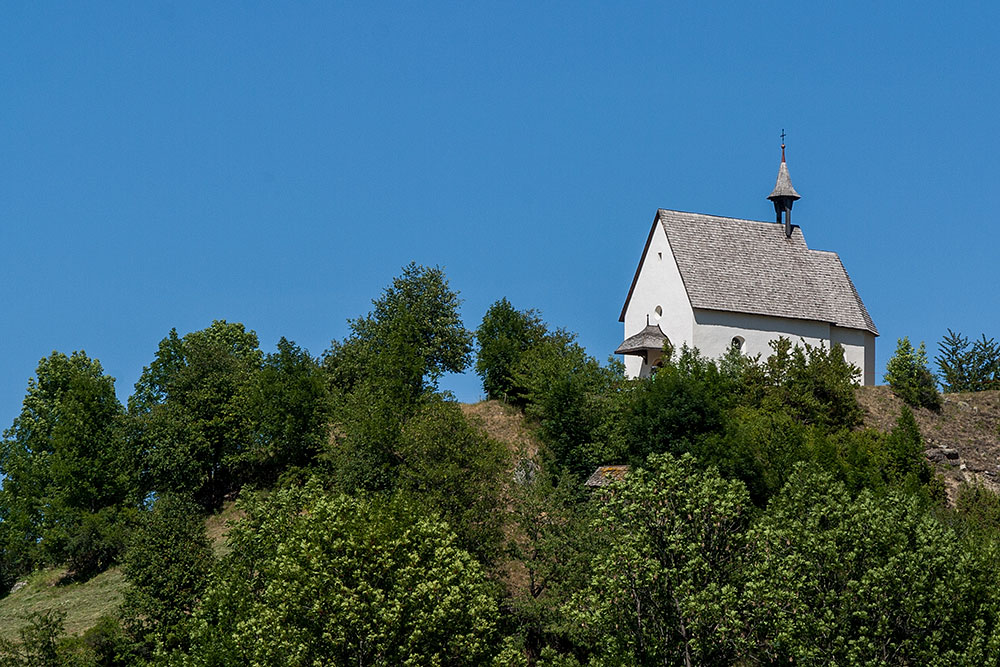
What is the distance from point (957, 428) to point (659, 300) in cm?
1588

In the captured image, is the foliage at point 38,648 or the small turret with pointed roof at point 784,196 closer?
the foliage at point 38,648

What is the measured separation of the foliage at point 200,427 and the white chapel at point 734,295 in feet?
63.8

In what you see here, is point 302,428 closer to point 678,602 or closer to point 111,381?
point 111,381

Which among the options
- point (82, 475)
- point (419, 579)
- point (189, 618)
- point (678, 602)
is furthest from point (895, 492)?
point (82, 475)

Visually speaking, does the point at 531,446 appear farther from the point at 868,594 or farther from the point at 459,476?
the point at 868,594

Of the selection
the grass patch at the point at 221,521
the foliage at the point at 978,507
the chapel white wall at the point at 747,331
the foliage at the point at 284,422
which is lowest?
the grass patch at the point at 221,521

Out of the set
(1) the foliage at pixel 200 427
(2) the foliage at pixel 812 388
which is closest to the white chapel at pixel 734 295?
(2) the foliage at pixel 812 388

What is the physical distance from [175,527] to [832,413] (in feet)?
97.8

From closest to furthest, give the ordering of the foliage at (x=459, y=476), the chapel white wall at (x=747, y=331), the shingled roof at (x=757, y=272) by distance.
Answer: the foliage at (x=459, y=476) < the chapel white wall at (x=747, y=331) < the shingled roof at (x=757, y=272)

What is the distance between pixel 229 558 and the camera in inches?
1802

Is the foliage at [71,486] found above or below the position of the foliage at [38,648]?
above

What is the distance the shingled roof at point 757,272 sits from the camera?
66812 millimetres

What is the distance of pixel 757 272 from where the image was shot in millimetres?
68812

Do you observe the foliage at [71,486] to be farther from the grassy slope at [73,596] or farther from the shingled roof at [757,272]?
the shingled roof at [757,272]
